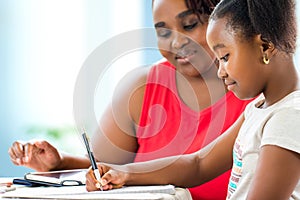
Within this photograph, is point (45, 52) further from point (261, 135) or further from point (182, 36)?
point (261, 135)

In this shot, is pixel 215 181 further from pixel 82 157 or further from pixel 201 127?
pixel 82 157

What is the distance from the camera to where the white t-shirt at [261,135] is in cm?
86

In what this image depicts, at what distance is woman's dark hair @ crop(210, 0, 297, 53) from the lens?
3.07 feet

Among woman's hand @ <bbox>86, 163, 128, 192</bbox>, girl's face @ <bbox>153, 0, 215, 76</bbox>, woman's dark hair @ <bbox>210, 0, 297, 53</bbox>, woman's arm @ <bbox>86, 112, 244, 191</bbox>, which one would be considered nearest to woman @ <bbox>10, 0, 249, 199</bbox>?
girl's face @ <bbox>153, 0, 215, 76</bbox>

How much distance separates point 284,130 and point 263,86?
0.37ft

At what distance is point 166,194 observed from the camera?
996 millimetres

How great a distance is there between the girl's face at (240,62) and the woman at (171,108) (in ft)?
1.27

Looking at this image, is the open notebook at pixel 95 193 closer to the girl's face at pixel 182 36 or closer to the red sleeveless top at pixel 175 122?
the red sleeveless top at pixel 175 122

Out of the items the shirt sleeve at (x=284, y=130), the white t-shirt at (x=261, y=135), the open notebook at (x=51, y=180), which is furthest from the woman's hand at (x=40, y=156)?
the shirt sleeve at (x=284, y=130)

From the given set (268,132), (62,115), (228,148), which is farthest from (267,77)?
(62,115)

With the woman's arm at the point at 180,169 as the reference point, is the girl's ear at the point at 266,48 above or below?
above

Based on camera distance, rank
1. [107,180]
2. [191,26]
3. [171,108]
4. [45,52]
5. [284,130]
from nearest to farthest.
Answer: [284,130] → [107,180] → [191,26] → [171,108] → [45,52]

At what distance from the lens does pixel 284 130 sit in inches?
34.2

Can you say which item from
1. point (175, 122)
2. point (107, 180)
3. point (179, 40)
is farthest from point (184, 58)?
point (107, 180)
